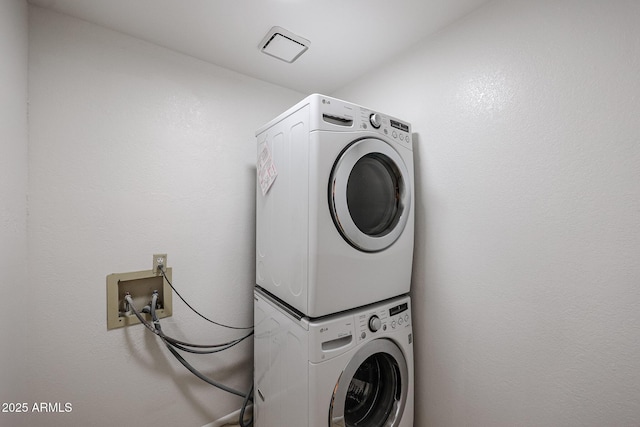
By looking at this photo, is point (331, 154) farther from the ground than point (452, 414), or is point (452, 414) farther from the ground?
point (331, 154)

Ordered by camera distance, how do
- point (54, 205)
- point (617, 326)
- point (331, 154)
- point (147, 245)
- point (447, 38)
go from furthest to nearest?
1. point (147, 245)
2. point (447, 38)
3. point (54, 205)
4. point (331, 154)
5. point (617, 326)

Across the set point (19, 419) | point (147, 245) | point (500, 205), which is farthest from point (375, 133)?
point (19, 419)

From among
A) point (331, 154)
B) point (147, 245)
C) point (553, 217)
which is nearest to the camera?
point (553, 217)

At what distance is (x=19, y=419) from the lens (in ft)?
3.44

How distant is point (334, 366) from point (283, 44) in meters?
1.60

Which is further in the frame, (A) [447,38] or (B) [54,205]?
(A) [447,38]

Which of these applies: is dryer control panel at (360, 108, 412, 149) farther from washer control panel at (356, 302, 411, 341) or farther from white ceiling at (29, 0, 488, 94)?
washer control panel at (356, 302, 411, 341)

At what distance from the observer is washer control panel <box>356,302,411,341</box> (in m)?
1.14

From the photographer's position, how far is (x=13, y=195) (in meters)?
0.98

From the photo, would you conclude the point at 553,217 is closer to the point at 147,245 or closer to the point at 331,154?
the point at 331,154

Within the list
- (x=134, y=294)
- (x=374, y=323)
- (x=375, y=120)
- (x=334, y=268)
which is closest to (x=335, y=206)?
(x=334, y=268)

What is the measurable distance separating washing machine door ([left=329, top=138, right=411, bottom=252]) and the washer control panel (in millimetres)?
302

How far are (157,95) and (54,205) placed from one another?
73 cm

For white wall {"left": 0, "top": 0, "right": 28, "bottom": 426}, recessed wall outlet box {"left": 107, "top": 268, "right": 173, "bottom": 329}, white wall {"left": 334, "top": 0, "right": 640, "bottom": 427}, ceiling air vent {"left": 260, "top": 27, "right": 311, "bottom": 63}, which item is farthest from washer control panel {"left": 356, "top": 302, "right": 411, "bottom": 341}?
ceiling air vent {"left": 260, "top": 27, "right": 311, "bottom": 63}
